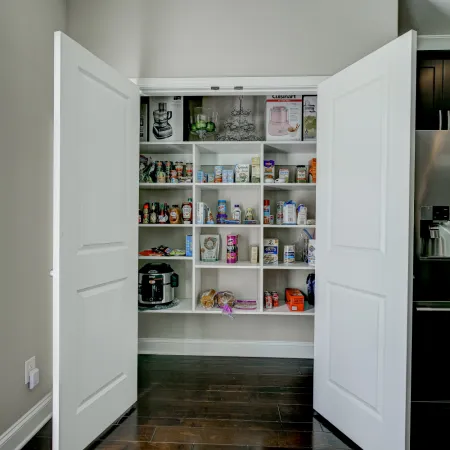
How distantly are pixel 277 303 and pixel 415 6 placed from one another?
2458mm

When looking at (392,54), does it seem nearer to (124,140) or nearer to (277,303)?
(124,140)

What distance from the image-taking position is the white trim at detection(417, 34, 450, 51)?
2.87 meters

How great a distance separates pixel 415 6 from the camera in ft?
8.36

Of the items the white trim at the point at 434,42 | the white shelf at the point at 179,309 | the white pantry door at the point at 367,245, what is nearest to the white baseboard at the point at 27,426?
the white shelf at the point at 179,309

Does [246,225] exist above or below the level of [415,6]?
below

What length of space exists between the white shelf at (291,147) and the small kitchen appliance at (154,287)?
4.44ft

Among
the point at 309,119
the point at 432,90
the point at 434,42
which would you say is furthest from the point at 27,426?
the point at 434,42

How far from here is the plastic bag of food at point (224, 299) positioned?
287 centimetres

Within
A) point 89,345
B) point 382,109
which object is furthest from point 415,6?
point 89,345

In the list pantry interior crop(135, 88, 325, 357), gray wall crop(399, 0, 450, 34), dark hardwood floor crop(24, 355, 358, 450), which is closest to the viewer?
dark hardwood floor crop(24, 355, 358, 450)

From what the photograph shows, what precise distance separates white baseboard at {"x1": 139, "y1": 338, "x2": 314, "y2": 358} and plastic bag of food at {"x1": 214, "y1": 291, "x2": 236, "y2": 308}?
1.36ft

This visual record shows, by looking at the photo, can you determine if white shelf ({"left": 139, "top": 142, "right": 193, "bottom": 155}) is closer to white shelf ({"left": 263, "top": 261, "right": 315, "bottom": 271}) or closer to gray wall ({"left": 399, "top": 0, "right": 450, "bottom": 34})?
white shelf ({"left": 263, "top": 261, "right": 315, "bottom": 271})

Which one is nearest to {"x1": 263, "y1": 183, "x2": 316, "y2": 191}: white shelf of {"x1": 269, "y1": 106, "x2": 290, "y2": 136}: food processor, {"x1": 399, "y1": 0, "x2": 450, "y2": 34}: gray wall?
{"x1": 269, "y1": 106, "x2": 290, "y2": 136}: food processor

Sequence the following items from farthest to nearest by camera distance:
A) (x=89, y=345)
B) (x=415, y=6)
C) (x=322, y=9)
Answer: (x=415, y=6) < (x=322, y=9) < (x=89, y=345)
